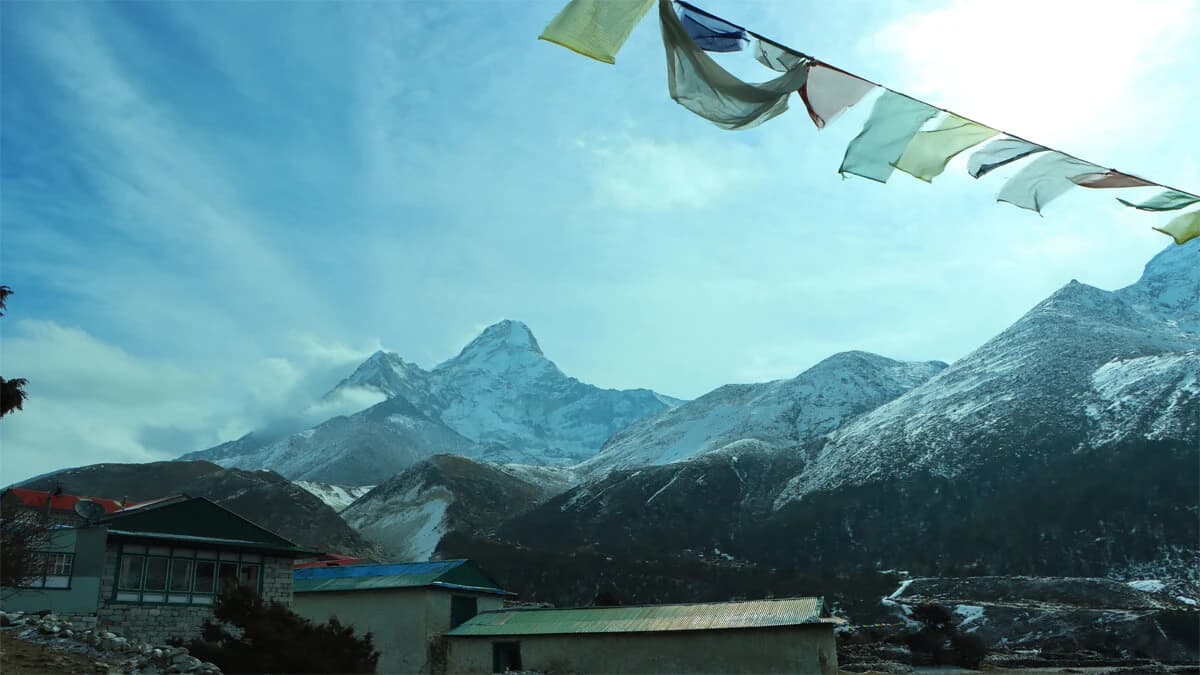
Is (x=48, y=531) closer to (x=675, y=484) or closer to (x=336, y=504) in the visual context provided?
(x=675, y=484)

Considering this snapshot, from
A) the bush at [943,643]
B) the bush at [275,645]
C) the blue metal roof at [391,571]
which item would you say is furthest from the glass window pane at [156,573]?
the bush at [943,643]

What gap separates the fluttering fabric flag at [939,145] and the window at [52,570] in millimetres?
23251

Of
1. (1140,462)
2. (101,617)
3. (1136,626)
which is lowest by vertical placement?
(1136,626)

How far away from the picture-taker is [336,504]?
147 meters

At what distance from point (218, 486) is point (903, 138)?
132 metres

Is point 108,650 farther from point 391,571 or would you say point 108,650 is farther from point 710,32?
point 391,571

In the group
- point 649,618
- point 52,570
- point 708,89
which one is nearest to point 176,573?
point 52,570

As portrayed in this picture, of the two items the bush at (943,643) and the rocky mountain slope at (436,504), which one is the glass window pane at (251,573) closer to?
the bush at (943,643)

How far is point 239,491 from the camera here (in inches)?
4712

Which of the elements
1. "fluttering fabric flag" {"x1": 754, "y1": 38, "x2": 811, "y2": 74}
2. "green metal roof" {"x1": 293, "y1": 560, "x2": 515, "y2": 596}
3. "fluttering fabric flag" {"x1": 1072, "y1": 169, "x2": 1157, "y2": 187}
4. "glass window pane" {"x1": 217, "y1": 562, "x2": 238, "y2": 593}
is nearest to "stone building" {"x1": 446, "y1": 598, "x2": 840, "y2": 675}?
"green metal roof" {"x1": 293, "y1": 560, "x2": 515, "y2": 596}

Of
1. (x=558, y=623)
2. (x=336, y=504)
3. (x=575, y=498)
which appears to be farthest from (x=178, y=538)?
(x=336, y=504)

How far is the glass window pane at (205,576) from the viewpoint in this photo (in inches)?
1048

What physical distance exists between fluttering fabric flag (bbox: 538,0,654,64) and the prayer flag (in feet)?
19.4

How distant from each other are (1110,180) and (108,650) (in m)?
17.7
